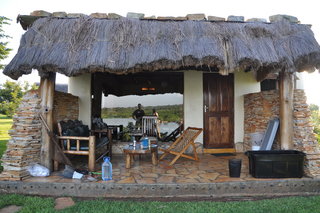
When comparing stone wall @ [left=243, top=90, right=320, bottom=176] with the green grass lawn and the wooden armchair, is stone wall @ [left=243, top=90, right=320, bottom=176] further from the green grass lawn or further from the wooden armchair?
the wooden armchair

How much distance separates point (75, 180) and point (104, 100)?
4.10 metres

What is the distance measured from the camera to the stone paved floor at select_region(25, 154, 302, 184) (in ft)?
11.2

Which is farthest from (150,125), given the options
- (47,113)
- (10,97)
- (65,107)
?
(10,97)

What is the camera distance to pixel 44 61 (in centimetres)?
362

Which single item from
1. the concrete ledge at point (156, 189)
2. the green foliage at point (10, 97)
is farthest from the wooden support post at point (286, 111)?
the green foliage at point (10, 97)

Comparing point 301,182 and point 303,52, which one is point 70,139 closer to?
point 301,182

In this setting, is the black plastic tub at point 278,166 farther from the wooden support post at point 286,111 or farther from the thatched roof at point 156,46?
the thatched roof at point 156,46

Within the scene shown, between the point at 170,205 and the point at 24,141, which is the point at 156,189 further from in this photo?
the point at 24,141

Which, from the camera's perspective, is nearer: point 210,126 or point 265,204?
point 265,204

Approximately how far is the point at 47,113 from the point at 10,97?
11.2 metres

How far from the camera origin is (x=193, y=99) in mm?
5848

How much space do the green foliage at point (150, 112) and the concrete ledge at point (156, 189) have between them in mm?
3946

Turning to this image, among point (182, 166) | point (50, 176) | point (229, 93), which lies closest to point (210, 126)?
point (229, 93)

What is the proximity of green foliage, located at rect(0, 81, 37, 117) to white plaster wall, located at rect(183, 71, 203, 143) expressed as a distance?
10504mm
